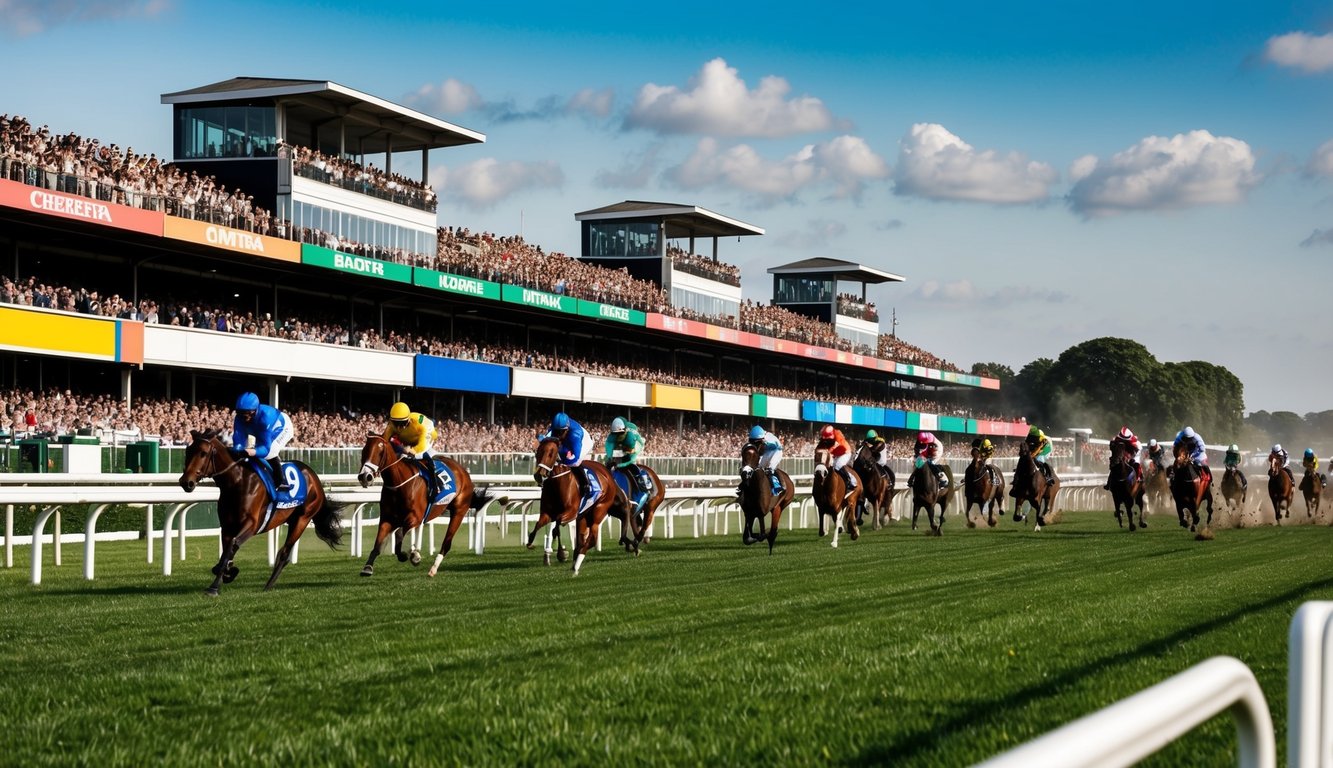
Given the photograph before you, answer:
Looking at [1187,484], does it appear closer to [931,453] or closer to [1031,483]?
[1031,483]

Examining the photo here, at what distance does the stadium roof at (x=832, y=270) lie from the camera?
70.8 metres

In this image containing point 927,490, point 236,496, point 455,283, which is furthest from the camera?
point 455,283

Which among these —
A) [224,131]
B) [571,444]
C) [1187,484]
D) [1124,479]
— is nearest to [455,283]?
[224,131]

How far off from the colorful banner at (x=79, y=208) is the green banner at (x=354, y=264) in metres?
4.64

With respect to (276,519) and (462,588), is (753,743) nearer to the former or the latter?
(462,588)

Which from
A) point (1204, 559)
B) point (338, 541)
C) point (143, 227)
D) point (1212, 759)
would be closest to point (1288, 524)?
point (1204, 559)

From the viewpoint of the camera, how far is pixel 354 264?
114 feet

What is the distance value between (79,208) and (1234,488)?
2327 centimetres

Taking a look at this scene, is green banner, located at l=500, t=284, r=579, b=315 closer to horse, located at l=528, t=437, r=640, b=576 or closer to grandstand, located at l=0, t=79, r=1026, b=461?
grandstand, located at l=0, t=79, r=1026, b=461

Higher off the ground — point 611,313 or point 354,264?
point 354,264

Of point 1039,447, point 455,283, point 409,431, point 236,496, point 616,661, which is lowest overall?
point 616,661

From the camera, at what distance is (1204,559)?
49.5 feet

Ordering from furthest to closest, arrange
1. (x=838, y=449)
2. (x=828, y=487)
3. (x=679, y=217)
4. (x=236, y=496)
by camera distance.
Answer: (x=679, y=217), (x=838, y=449), (x=828, y=487), (x=236, y=496)

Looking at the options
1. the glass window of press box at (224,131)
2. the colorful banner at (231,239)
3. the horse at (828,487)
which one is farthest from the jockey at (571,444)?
the glass window of press box at (224,131)
